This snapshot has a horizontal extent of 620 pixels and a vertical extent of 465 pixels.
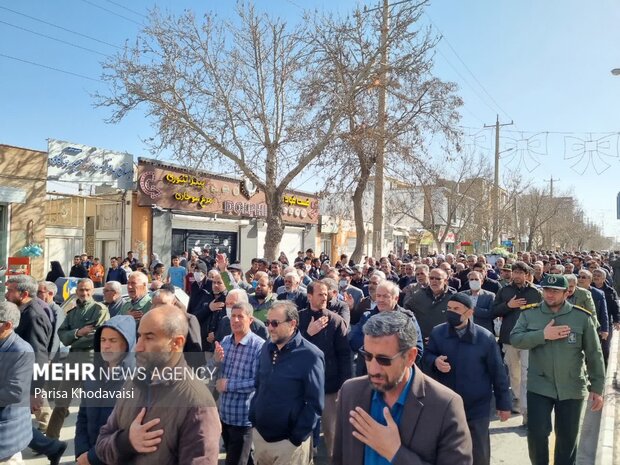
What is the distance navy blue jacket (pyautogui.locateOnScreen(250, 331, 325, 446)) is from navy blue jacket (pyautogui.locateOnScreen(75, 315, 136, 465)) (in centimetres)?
100

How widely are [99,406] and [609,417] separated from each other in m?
5.49

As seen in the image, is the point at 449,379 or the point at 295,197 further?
the point at 295,197

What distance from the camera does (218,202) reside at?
905 inches

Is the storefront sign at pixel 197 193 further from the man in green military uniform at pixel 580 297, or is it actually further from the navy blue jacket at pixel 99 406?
the navy blue jacket at pixel 99 406

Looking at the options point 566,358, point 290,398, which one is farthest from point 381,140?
point 290,398

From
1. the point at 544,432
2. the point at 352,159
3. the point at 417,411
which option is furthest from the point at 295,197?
the point at 417,411

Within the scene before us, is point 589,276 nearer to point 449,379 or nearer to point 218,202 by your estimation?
point 449,379

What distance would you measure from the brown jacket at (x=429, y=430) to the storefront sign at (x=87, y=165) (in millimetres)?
17404

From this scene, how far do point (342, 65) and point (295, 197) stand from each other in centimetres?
1577

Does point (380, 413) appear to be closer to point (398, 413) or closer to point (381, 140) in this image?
point (398, 413)

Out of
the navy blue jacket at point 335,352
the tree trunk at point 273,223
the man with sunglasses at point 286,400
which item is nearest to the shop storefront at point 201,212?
the tree trunk at point 273,223

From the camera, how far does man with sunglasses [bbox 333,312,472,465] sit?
1956 mm

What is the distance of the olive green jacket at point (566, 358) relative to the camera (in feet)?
13.2

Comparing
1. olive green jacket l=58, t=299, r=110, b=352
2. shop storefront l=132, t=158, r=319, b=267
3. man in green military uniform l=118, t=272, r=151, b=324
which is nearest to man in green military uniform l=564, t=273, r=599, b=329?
man in green military uniform l=118, t=272, r=151, b=324
